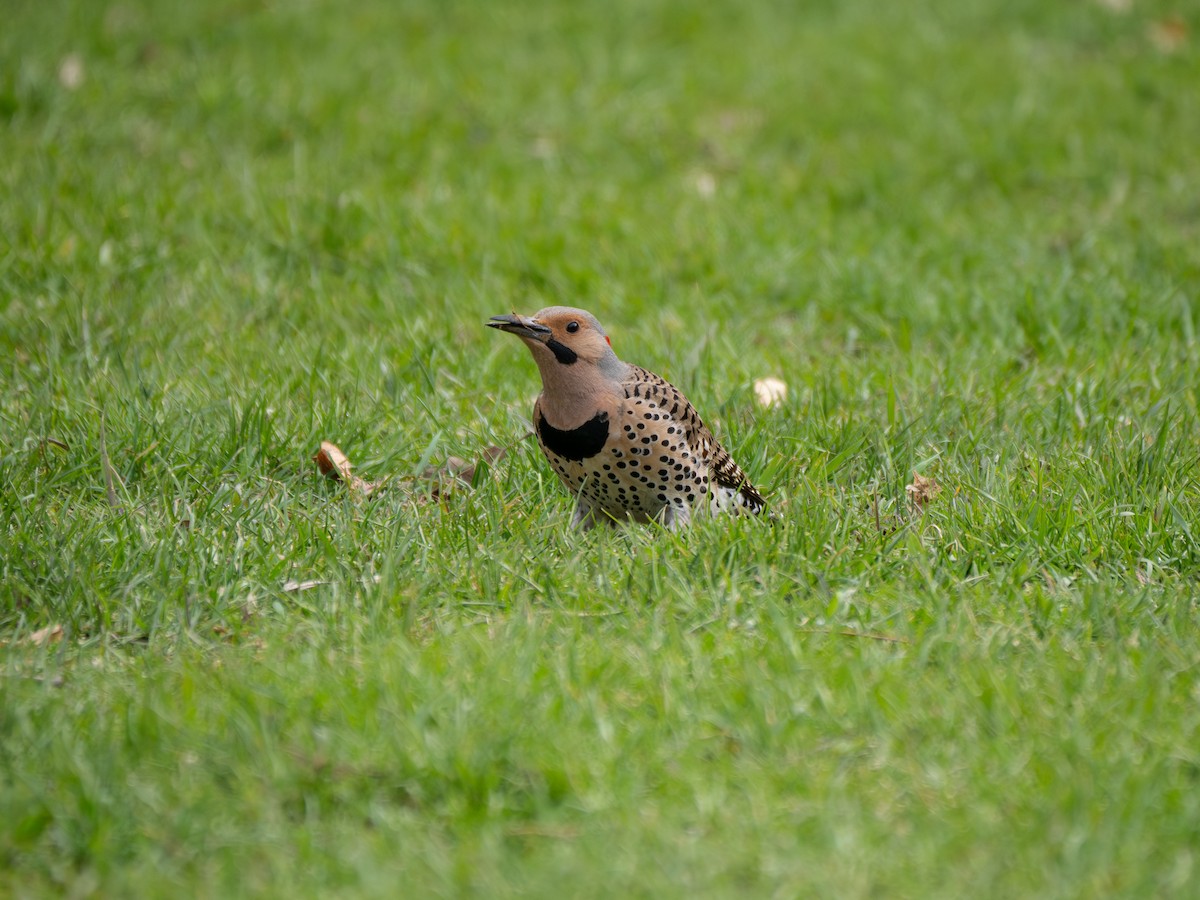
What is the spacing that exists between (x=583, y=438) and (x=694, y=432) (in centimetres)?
41

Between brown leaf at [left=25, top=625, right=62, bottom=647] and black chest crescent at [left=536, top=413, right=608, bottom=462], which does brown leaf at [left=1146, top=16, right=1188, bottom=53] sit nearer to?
black chest crescent at [left=536, top=413, right=608, bottom=462]

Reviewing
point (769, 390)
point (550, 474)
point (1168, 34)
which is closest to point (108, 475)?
point (550, 474)

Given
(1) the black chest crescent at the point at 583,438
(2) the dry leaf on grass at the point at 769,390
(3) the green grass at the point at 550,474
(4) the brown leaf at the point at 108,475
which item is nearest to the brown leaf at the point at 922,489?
(3) the green grass at the point at 550,474

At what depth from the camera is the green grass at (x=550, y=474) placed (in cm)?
289

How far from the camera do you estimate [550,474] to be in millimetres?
4652

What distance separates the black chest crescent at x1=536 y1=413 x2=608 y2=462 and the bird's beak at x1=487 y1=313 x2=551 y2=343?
285mm

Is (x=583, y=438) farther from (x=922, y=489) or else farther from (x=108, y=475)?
(x=108, y=475)

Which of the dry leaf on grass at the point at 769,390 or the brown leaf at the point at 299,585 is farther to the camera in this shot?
the dry leaf on grass at the point at 769,390

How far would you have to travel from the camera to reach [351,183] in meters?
7.11

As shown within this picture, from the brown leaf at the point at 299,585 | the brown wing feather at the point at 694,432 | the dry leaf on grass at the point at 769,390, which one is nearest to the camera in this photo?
the brown leaf at the point at 299,585

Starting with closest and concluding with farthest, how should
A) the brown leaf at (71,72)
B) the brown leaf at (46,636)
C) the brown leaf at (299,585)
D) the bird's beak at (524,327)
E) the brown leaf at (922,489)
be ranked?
the brown leaf at (46,636), the brown leaf at (299,585), the bird's beak at (524,327), the brown leaf at (922,489), the brown leaf at (71,72)

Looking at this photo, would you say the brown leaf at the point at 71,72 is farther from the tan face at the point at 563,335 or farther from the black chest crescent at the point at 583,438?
the black chest crescent at the point at 583,438

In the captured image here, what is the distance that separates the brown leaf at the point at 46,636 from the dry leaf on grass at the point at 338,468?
1119 mm

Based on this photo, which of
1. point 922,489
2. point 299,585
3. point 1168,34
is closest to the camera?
point 299,585
